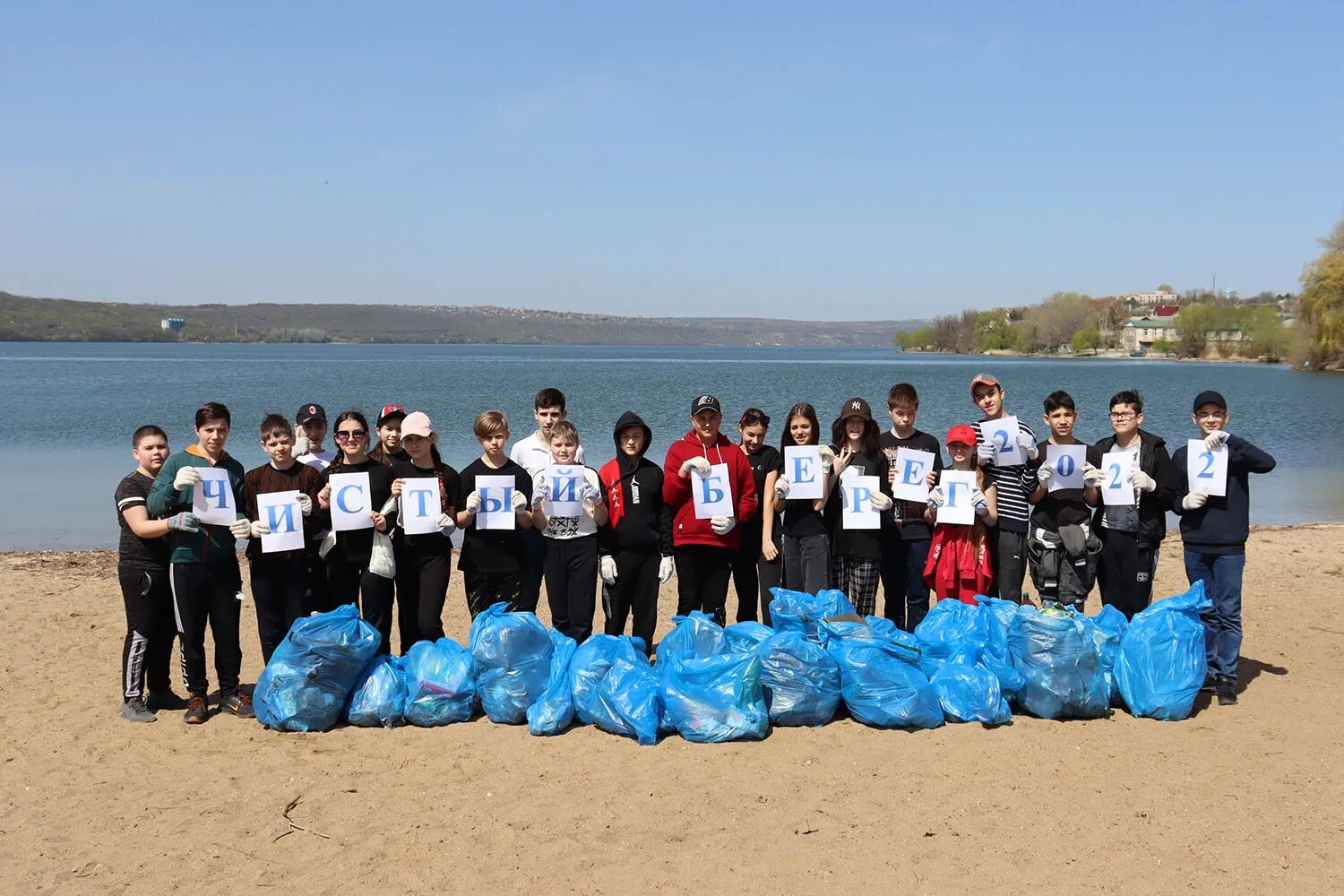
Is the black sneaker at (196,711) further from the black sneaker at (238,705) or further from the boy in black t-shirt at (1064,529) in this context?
the boy in black t-shirt at (1064,529)

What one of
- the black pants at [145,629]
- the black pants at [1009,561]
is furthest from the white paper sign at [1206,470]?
the black pants at [145,629]

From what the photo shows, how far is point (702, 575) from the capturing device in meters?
6.81

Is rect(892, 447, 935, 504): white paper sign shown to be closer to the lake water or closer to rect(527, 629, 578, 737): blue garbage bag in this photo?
rect(527, 629, 578, 737): blue garbage bag

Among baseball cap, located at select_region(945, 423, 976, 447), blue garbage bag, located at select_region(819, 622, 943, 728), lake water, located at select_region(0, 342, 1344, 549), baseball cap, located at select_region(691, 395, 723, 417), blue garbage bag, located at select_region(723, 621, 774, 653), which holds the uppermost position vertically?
baseball cap, located at select_region(691, 395, 723, 417)

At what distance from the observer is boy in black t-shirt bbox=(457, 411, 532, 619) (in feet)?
21.2

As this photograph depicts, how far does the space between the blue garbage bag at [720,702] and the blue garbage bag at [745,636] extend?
28 cm

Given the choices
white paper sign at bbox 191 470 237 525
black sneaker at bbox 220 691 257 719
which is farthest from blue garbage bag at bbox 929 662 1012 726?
white paper sign at bbox 191 470 237 525

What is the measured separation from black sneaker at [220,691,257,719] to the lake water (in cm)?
907

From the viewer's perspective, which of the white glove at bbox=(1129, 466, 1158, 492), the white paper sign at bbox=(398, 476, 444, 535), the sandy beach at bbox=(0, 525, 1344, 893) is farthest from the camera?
the white glove at bbox=(1129, 466, 1158, 492)

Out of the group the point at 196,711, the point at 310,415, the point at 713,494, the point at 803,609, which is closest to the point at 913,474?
the point at 803,609

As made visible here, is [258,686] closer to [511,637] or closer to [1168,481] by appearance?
[511,637]

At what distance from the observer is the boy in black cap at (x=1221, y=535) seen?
6316 millimetres

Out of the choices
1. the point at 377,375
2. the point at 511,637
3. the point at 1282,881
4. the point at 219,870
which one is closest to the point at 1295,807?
the point at 1282,881

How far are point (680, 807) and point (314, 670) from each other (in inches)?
92.2
